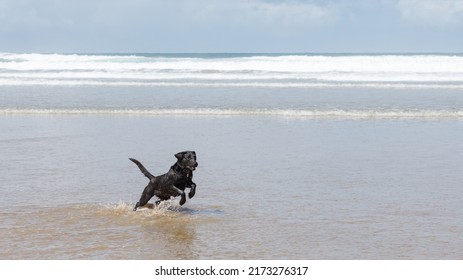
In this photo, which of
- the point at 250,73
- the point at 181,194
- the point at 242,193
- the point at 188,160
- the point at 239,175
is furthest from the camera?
the point at 250,73

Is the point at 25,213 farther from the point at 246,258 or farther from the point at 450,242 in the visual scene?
the point at 450,242

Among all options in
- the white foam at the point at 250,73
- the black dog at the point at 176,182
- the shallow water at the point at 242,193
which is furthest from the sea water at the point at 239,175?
the white foam at the point at 250,73

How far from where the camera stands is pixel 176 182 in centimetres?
779

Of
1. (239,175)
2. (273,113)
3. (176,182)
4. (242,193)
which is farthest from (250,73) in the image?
(176,182)

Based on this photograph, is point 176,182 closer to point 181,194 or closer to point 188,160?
point 181,194

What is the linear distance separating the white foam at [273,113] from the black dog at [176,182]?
31.9ft

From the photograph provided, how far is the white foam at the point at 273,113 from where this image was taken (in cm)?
1742

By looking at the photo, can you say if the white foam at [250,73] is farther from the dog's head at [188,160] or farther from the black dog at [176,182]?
the dog's head at [188,160]

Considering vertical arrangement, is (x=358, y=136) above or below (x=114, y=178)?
above

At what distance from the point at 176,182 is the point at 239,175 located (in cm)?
240

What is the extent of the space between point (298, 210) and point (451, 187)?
2529 mm

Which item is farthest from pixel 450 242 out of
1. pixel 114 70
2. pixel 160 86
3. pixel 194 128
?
pixel 114 70

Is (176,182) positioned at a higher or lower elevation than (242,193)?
higher

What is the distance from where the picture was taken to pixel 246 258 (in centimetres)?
608
